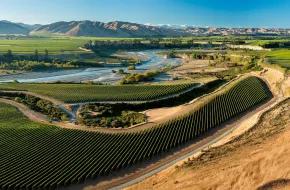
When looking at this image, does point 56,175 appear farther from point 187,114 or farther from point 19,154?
point 187,114

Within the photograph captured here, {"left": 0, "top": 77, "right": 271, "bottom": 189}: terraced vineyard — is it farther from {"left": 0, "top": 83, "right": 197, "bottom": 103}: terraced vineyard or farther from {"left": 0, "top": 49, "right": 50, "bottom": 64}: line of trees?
{"left": 0, "top": 49, "right": 50, "bottom": 64}: line of trees

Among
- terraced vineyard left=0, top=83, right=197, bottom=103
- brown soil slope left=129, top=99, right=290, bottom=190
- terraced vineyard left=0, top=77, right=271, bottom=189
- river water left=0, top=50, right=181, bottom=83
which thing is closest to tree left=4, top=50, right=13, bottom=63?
river water left=0, top=50, right=181, bottom=83

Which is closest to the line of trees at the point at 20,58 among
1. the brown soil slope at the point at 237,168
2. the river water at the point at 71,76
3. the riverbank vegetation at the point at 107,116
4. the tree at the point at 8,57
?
the tree at the point at 8,57

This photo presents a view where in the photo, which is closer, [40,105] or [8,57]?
[40,105]

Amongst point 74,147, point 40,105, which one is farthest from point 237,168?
point 40,105

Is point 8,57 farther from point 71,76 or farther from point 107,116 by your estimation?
point 107,116

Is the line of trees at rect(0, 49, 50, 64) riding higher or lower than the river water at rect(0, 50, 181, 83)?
higher

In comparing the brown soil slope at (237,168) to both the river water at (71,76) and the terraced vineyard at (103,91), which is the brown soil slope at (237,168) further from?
the river water at (71,76)
